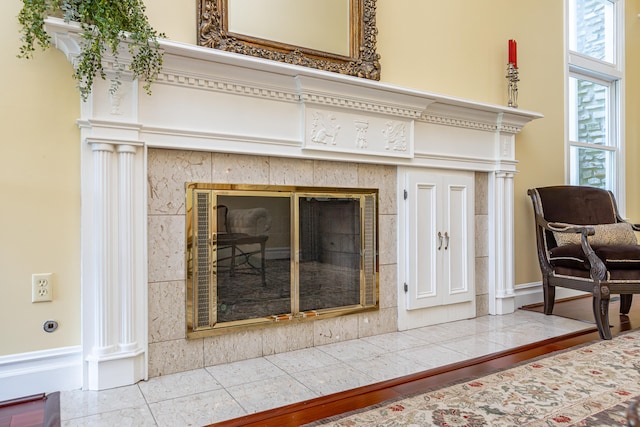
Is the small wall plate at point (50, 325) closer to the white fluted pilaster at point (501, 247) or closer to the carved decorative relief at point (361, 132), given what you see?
the carved decorative relief at point (361, 132)

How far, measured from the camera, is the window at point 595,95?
4.18 meters

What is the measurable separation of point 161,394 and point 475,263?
2.45m

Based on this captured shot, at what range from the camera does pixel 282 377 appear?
2.12m

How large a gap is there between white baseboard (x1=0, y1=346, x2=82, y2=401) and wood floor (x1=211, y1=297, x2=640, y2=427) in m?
0.85

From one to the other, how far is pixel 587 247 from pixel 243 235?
87.8 inches

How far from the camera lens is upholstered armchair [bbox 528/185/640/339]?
9.07ft

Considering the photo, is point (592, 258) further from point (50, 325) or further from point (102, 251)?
point (50, 325)

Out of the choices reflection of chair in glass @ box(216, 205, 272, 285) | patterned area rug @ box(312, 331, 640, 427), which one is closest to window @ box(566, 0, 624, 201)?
patterned area rug @ box(312, 331, 640, 427)

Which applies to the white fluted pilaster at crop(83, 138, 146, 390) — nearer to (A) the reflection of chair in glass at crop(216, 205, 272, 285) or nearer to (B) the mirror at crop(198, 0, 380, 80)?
(A) the reflection of chair in glass at crop(216, 205, 272, 285)

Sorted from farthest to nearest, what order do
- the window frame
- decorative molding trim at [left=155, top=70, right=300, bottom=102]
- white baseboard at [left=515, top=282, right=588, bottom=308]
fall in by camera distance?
the window frame
white baseboard at [left=515, top=282, right=588, bottom=308]
decorative molding trim at [left=155, top=70, right=300, bottom=102]

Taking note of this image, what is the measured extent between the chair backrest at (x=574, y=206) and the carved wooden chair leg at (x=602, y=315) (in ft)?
2.72

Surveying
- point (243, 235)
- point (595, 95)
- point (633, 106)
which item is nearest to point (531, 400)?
point (243, 235)

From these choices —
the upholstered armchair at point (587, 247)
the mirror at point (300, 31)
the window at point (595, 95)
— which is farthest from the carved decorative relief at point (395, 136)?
the window at point (595, 95)

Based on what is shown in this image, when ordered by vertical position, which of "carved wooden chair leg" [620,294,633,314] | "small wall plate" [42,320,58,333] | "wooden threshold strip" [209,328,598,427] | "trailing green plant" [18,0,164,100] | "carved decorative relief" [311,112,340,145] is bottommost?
"wooden threshold strip" [209,328,598,427]
